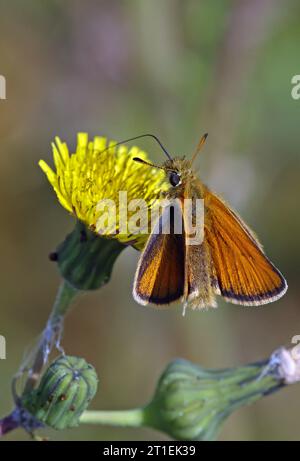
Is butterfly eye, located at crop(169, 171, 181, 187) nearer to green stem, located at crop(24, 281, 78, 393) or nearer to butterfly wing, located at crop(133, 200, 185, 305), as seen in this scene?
butterfly wing, located at crop(133, 200, 185, 305)

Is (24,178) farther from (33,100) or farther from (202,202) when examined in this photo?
(202,202)

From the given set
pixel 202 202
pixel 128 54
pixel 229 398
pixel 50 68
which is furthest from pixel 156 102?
pixel 229 398

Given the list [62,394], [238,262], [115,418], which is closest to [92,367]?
[62,394]

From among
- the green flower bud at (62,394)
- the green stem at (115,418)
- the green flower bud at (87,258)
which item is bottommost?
the green stem at (115,418)

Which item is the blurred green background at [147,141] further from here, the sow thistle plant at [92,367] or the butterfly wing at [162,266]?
the butterfly wing at [162,266]

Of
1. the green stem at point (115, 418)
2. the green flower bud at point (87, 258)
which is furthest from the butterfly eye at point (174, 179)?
the green stem at point (115, 418)

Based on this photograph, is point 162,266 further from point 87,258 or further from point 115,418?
point 115,418
